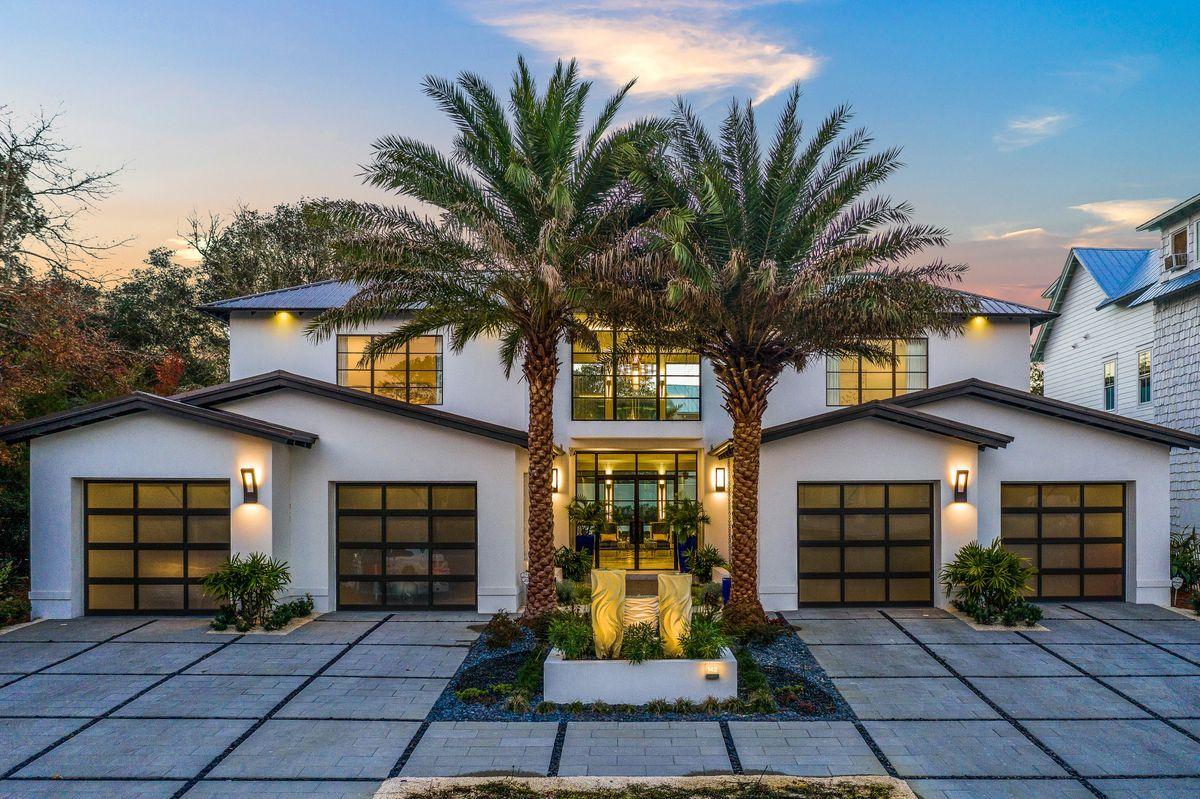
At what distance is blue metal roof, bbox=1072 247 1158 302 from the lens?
19.2 m

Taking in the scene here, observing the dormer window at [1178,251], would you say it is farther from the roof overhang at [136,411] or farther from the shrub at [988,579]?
the roof overhang at [136,411]

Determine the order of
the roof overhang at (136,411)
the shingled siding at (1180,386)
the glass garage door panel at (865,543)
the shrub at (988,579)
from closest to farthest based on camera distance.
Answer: the shrub at (988,579) < the roof overhang at (136,411) < the glass garage door panel at (865,543) < the shingled siding at (1180,386)

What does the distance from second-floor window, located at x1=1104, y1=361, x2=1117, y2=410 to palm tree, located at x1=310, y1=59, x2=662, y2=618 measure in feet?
54.7

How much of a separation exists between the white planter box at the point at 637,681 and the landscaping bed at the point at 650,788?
1730 millimetres

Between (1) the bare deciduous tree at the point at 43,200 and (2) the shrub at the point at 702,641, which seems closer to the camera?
(2) the shrub at the point at 702,641

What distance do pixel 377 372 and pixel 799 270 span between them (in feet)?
32.2

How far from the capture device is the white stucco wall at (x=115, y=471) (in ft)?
38.0

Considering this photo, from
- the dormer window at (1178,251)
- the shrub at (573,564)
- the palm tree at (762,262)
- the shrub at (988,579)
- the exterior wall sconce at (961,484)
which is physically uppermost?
the dormer window at (1178,251)

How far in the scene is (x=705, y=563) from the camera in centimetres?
1508

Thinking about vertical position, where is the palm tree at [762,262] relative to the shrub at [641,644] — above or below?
above

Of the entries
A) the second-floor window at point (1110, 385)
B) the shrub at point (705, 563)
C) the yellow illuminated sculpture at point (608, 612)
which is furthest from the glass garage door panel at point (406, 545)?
the second-floor window at point (1110, 385)

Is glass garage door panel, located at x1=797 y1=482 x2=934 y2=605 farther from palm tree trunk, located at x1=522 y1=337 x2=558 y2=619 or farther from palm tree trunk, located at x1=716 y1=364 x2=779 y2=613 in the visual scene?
palm tree trunk, located at x1=522 y1=337 x2=558 y2=619

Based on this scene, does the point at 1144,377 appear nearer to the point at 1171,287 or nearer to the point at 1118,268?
the point at 1171,287

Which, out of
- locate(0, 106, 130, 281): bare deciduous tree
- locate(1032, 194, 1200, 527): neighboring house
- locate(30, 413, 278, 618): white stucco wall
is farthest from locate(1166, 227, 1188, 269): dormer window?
locate(0, 106, 130, 281): bare deciduous tree
